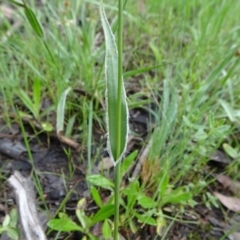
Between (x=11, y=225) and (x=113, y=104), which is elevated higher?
(x=113, y=104)

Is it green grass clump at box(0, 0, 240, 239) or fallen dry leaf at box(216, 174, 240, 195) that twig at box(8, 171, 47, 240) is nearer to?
green grass clump at box(0, 0, 240, 239)

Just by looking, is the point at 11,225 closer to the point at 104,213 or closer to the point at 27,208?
the point at 27,208

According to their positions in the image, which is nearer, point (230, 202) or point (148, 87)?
point (230, 202)

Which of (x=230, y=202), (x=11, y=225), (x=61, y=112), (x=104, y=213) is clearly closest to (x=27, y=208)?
(x=11, y=225)

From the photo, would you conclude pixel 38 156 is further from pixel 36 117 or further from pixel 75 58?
→ pixel 75 58

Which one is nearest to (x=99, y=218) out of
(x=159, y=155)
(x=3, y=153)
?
(x=159, y=155)

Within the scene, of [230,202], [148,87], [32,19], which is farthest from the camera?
[148,87]

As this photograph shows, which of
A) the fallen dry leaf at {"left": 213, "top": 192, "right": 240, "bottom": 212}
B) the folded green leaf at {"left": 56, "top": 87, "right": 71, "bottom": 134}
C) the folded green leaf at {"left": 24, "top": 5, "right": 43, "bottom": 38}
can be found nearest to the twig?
the folded green leaf at {"left": 56, "top": 87, "right": 71, "bottom": 134}
